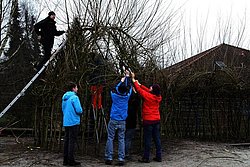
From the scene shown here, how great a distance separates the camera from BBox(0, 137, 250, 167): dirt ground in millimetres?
8062

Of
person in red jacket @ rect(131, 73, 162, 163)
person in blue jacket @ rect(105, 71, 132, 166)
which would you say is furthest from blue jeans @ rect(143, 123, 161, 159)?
person in blue jacket @ rect(105, 71, 132, 166)

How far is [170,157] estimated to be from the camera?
30.0 feet

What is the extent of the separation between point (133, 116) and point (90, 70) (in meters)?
1.54

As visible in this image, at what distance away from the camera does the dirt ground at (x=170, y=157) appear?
26.5 feet

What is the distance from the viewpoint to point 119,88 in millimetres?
8195

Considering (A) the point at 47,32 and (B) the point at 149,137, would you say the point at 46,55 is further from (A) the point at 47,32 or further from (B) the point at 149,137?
(B) the point at 149,137

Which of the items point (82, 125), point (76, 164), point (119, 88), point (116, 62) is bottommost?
point (76, 164)

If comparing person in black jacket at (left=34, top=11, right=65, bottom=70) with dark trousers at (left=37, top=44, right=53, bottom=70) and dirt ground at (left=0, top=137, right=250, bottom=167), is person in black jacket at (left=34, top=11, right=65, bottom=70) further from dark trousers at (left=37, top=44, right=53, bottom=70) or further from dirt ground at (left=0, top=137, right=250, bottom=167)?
dirt ground at (left=0, top=137, right=250, bottom=167)

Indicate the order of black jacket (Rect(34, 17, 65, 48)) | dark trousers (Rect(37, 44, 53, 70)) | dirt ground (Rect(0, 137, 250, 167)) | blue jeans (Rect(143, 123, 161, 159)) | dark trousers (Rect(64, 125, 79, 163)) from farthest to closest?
black jacket (Rect(34, 17, 65, 48)) < dark trousers (Rect(37, 44, 53, 70)) < blue jeans (Rect(143, 123, 161, 159)) < dirt ground (Rect(0, 137, 250, 167)) < dark trousers (Rect(64, 125, 79, 163))

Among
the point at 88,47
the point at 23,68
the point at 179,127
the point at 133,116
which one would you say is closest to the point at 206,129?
the point at 179,127

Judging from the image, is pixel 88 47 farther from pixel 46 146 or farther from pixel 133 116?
pixel 46 146

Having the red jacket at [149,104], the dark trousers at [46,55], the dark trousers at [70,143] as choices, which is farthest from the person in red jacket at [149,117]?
the dark trousers at [46,55]

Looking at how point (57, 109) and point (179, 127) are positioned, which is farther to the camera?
point (179, 127)

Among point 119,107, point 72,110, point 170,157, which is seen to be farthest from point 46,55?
point 170,157
